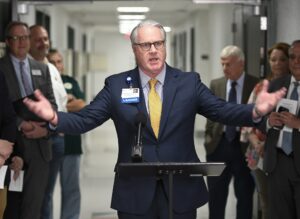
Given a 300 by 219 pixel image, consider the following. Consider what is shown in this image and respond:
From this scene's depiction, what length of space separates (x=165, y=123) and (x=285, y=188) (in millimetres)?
1607

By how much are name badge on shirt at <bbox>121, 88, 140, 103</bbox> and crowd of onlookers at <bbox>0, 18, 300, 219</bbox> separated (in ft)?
2.01

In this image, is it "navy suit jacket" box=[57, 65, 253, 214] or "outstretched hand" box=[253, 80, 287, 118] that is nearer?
"outstretched hand" box=[253, 80, 287, 118]

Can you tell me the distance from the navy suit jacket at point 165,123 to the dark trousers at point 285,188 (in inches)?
51.8

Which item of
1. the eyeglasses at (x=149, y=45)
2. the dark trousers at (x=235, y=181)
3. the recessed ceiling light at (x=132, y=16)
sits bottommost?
the dark trousers at (x=235, y=181)

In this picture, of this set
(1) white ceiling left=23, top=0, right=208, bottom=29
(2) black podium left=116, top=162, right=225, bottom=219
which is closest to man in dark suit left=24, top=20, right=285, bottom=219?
(2) black podium left=116, top=162, right=225, bottom=219

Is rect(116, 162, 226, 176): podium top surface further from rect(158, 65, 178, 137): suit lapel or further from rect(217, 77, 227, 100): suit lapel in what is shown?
rect(217, 77, 227, 100): suit lapel

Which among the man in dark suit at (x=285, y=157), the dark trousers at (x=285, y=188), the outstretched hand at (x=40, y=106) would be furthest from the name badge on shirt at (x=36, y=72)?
the outstretched hand at (x=40, y=106)

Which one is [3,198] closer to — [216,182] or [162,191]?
[162,191]

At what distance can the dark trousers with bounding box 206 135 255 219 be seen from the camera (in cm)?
589

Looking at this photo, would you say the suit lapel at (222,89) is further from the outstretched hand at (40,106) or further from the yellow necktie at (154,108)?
the outstretched hand at (40,106)

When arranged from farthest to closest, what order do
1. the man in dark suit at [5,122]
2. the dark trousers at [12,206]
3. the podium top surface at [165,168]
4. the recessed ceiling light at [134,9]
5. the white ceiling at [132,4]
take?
1. the recessed ceiling light at [134,9]
2. the white ceiling at [132,4]
3. the dark trousers at [12,206]
4. the man in dark suit at [5,122]
5. the podium top surface at [165,168]

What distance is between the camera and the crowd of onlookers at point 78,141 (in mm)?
4547

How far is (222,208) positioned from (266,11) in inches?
76.1

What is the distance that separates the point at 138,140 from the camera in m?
2.96
